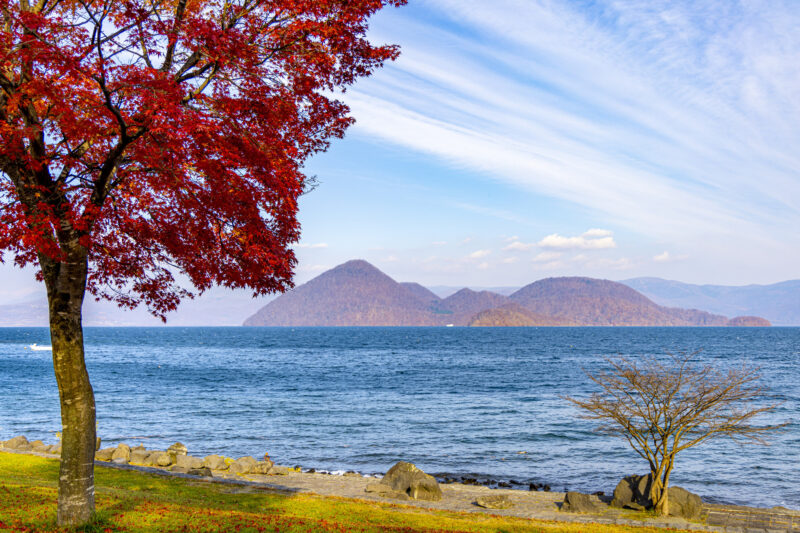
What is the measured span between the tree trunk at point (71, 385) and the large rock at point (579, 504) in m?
15.1

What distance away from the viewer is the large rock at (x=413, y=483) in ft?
70.6

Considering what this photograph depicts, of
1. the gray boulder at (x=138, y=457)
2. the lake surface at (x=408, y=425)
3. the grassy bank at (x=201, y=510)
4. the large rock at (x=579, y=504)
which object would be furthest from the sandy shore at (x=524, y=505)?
the lake surface at (x=408, y=425)

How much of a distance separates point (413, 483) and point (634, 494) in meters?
7.68

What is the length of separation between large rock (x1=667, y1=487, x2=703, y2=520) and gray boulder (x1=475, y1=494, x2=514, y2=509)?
5198mm

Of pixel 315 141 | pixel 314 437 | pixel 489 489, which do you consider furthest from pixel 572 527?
pixel 314 437

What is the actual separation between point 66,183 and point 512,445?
29.3 m

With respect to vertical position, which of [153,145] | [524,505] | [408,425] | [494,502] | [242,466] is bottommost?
[408,425]

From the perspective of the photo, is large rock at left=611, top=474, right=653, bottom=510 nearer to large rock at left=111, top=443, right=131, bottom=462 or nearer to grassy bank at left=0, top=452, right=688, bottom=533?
grassy bank at left=0, top=452, right=688, bottom=533

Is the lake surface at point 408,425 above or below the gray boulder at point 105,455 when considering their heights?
below

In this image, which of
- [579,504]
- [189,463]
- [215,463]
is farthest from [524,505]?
[189,463]

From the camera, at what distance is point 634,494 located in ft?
68.0

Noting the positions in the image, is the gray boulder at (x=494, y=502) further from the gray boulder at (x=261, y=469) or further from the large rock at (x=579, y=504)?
the gray boulder at (x=261, y=469)

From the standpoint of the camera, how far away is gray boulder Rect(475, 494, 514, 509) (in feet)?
66.7

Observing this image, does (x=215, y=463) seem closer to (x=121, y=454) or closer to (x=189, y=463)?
(x=189, y=463)
